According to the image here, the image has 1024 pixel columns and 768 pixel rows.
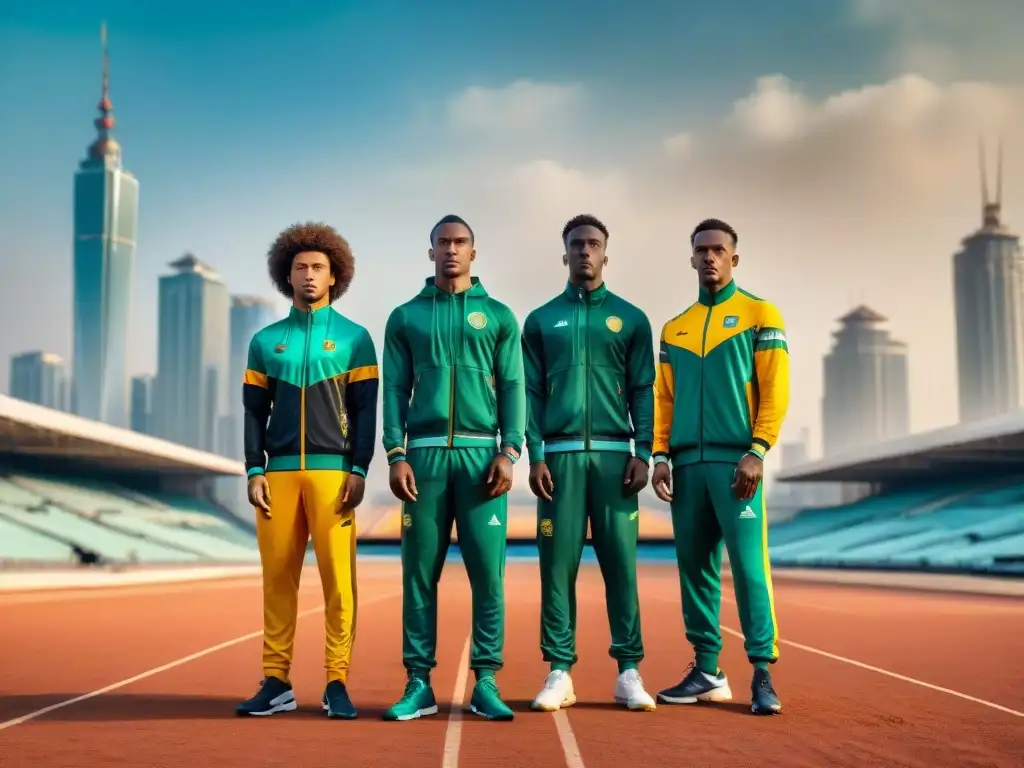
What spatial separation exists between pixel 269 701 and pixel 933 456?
40506 mm

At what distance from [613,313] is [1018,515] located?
3616 cm

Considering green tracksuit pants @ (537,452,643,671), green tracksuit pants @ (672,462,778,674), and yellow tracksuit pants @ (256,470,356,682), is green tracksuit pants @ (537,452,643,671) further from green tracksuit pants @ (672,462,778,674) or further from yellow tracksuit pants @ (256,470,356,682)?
yellow tracksuit pants @ (256,470,356,682)

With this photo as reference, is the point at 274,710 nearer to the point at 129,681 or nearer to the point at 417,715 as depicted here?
the point at 417,715

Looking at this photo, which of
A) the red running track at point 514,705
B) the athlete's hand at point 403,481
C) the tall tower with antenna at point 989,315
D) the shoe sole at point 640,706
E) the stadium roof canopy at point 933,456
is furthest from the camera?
the tall tower with antenna at point 989,315

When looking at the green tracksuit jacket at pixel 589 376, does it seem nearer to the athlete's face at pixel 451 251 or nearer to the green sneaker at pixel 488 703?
the athlete's face at pixel 451 251

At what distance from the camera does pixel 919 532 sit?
4316 centimetres

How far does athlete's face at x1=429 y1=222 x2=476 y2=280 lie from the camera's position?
6422 mm

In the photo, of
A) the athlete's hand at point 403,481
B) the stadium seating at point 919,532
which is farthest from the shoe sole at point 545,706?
the stadium seating at point 919,532

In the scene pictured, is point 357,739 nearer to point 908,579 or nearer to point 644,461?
point 644,461

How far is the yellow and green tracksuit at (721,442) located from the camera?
6520 mm

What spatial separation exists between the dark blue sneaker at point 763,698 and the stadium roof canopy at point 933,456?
30.6 metres

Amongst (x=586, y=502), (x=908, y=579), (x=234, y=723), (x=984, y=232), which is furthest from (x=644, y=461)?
(x=984, y=232)

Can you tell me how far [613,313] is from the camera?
22.1ft

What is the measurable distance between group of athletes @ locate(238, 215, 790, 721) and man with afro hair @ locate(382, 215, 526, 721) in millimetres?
12
